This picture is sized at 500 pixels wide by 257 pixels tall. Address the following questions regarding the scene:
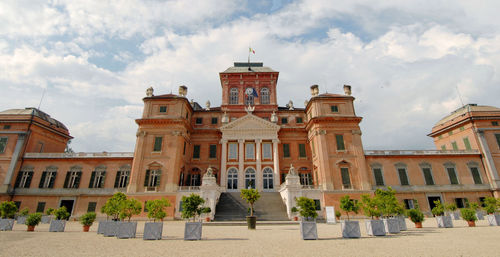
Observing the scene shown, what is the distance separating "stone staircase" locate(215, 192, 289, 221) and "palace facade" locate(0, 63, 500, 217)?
3.25 feet

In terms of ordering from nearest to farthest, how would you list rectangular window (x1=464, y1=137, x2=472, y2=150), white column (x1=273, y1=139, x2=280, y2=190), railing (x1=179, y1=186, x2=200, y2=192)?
railing (x1=179, y1=186, x2=200, y2=192) → white column (x1=273, y1=139, x2=280, y2=190) → rectangular window (x1=464, y1=137, x2=472, y2=150)

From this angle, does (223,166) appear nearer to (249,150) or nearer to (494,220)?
(249,150)

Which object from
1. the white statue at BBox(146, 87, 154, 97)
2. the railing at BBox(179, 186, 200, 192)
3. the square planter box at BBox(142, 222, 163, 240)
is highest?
the white statue at BBox(146, 87, 154, 97)

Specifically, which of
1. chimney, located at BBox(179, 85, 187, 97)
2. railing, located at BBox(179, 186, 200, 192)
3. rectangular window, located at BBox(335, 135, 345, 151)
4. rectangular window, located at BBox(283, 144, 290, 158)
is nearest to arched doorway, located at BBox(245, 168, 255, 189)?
rectangular window, located at BBox(283, 144, 290, 158)

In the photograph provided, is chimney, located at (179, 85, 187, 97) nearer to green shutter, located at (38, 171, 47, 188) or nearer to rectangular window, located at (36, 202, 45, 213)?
green shutter, located at (38, 171, 47, 188)

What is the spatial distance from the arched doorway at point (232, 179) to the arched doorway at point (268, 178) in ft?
12.2

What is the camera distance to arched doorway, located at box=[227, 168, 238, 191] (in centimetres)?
3130

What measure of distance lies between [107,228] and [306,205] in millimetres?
11629

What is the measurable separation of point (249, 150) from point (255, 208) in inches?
378

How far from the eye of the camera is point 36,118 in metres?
31.9

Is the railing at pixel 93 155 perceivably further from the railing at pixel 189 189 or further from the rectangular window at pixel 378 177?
the rectangular window at pixel 378 177

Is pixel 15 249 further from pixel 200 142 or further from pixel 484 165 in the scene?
pixel 484 165

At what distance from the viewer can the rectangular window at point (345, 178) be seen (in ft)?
92.4

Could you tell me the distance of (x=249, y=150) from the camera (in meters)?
32.7
